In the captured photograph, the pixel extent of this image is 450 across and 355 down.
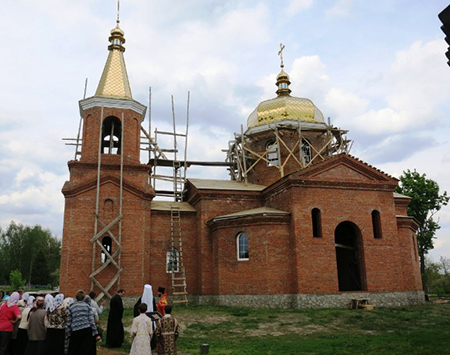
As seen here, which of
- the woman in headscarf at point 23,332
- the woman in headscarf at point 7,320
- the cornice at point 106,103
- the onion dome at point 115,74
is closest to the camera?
the woman in headscarf at point 7,320

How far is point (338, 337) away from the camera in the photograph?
1125 centimetres

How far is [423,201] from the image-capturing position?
2917 cm

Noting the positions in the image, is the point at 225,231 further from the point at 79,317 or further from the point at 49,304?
the point at 79,317

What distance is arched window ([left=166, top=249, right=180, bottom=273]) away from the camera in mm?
20109

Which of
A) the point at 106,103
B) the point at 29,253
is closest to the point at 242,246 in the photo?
the point at 106,103

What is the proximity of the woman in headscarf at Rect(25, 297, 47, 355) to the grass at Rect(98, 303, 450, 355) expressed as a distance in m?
2.52

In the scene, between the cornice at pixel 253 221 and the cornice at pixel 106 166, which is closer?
the cornice at pixel 253 221

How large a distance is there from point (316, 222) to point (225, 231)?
4143 mm

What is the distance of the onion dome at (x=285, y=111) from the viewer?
24.9 meters

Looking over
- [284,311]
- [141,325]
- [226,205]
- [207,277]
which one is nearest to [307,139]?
[226,205]

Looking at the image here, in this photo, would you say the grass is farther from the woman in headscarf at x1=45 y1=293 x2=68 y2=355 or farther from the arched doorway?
the arched doorway

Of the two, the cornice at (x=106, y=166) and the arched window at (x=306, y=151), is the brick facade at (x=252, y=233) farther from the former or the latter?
the arched window at (x=306, y=151)

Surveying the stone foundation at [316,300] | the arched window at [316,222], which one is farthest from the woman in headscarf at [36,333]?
the arched window at [316,222]

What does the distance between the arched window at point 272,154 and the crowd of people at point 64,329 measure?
1687 cm
